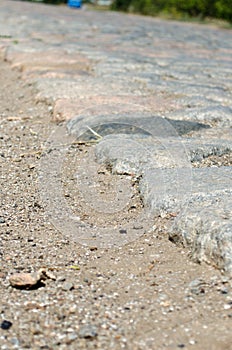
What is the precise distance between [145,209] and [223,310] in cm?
60

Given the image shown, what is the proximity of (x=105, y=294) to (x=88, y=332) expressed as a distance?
0.58 feet

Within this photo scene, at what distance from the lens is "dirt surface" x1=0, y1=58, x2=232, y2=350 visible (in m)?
1.35

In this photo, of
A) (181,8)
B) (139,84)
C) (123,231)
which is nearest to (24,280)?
(123,231)

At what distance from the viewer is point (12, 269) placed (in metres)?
1.64

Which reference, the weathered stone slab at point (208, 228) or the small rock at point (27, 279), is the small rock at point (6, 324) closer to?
the small rock at point (27, 279)

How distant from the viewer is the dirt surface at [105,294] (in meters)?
1.35

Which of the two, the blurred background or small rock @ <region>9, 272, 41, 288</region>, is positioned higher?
small rock @ <region>9, 272, 41, 288</region>

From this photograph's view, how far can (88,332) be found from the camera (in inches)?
53.7

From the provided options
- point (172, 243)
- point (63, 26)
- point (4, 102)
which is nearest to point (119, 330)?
point (172, 243)

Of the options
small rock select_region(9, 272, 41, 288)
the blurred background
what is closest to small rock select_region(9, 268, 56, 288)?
small rock select_region(9, 272, 41, 288)

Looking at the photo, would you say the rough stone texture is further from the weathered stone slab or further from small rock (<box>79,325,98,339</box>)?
small rock (<box>79,325,98,339</box>)

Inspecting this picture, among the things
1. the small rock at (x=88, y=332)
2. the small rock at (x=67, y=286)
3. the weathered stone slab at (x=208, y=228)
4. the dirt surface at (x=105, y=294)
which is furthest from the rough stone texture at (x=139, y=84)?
the small rock at (x=88, y=332)

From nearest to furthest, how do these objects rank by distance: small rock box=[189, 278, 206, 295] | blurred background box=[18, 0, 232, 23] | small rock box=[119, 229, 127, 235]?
small rock box=[189, 278, 206, 295] < small rock box=[119, 229, 127, 235] < blurred background box=[18, 0, 232, 23]

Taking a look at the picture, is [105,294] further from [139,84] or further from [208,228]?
[139,84]
